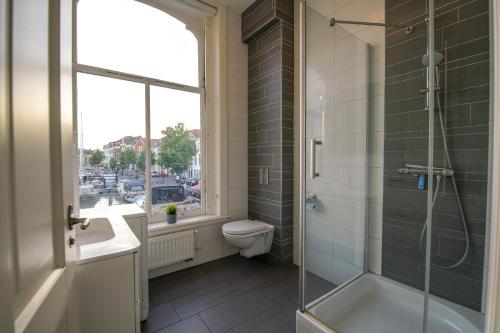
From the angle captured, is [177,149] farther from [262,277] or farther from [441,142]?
[441,142]

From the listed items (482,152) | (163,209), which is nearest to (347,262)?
(482,152)

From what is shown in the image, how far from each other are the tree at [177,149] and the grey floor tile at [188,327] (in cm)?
145

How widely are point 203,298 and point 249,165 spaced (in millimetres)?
1550

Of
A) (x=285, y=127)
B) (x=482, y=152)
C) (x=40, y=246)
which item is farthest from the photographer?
(x=285, y=127)

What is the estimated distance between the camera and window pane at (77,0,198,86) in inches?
80.4

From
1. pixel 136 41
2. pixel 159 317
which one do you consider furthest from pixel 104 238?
pixel 136 41

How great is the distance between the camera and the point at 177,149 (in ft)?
8.29

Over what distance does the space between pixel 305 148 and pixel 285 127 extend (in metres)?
0.94

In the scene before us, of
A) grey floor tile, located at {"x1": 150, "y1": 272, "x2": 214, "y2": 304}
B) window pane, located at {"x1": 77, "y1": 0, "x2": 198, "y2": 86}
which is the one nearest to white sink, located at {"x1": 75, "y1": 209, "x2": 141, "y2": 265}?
grey floor tile, located at {"x1": 150, "y1": 272, "x2": 214, "y2": 304}

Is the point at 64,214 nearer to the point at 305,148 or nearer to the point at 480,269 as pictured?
the point at 305,148

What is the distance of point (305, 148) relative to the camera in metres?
1.56

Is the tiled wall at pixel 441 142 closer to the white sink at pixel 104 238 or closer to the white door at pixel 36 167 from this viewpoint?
the white sink at pixel 104 238

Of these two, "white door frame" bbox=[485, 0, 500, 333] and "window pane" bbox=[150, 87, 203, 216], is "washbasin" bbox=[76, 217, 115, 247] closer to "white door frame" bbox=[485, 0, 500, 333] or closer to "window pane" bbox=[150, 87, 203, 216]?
"window pane" bbox=[150, 87, 203, 216]

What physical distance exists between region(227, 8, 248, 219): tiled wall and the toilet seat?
306mm
